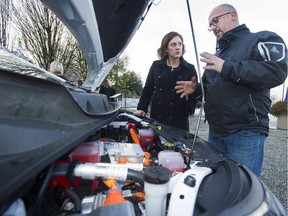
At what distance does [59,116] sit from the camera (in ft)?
2.46

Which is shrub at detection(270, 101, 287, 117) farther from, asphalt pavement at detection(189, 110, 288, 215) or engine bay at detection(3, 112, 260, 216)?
engine bay at detection(3, 112, 260, 216)

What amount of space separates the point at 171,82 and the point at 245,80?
3.00ft

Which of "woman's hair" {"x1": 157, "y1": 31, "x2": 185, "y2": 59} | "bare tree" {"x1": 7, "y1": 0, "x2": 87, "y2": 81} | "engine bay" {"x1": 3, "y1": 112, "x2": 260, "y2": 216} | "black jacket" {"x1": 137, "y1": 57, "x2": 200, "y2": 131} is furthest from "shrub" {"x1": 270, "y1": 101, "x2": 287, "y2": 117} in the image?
"engine bay" {"x1": 3, "y1": 112, "x2": 260, "y2": 216}

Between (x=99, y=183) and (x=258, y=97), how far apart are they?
3.70 ft

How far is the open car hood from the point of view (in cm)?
156

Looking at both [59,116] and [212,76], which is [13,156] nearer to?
[59,116]

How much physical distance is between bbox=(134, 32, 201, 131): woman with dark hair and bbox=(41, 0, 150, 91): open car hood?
0.40m

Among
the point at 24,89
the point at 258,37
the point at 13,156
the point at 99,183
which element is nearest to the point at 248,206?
the point at 99,183

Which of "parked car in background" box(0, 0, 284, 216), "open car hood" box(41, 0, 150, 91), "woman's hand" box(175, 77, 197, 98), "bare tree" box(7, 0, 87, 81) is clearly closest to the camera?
"parked car in background" box(0, 0, 284, 216)

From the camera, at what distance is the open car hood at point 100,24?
5.13 ft

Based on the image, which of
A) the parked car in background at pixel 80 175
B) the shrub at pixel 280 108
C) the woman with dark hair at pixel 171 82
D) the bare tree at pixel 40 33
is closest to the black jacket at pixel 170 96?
the woman with dark hair at pixel 171 82

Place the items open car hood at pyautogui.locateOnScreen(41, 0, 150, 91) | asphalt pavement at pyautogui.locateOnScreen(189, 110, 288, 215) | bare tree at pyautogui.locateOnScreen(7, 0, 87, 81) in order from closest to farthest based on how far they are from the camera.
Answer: open car hood at pyautogui.locateOnScreen(41, 0, 150, 91)
bare tree at pyautogui.locateOnScreen(7, 0, 87, 81)
asphalt pavement at pyautogui.locateOnScreen(189, 110, 288, 215)

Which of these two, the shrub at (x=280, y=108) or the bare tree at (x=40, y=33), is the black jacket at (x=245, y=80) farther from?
the shrub at (x=280, y=108)

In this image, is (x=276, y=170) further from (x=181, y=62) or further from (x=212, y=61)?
(x=212, y=61)
